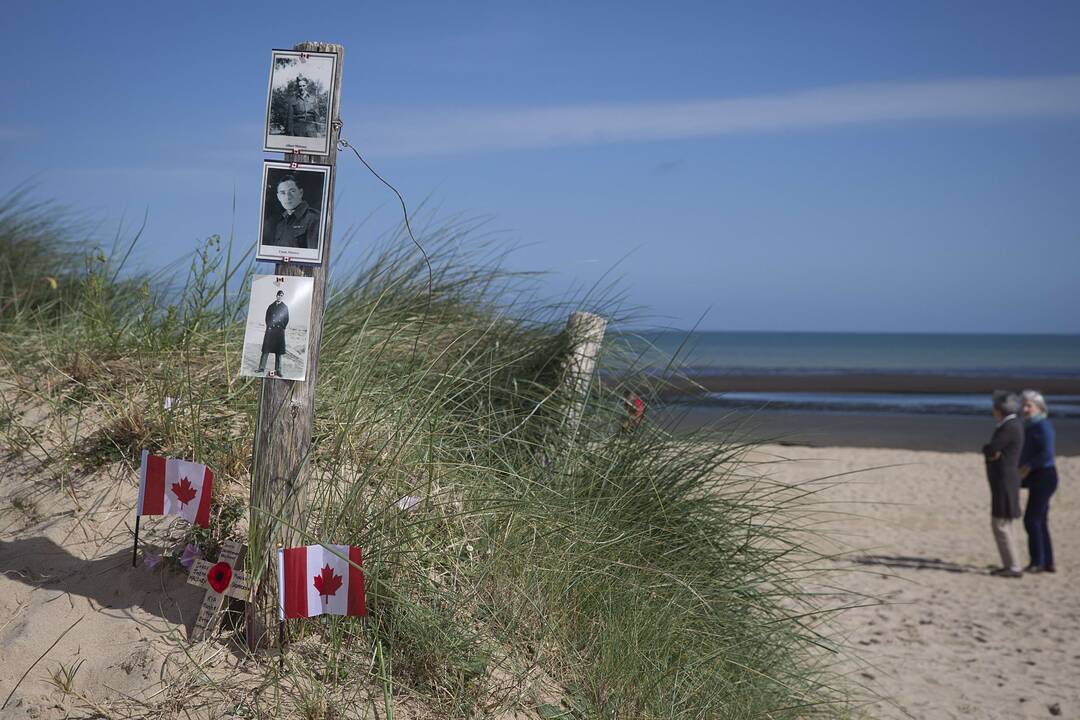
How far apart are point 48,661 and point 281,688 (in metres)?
0.93

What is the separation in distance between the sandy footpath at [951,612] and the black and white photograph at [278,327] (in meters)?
2.02

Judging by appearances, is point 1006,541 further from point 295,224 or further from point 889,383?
point 889,383

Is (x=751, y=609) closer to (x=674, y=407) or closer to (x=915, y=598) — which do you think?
(x=674, y=407)

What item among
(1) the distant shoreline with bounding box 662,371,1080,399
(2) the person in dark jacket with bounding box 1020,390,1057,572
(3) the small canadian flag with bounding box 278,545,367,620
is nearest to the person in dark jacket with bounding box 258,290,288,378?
(3) the small canadian flag with bounding box 278,545,367,620

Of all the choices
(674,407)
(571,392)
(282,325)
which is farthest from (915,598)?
(282,325)

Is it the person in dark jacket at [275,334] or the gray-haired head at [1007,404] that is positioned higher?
the gray-haired head at [1007,404]

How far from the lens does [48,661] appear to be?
312 cm

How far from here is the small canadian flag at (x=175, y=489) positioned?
3.29m

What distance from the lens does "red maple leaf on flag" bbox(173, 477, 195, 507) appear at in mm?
3305

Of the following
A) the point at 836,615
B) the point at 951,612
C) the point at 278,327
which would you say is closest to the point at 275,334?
the point at 278,327

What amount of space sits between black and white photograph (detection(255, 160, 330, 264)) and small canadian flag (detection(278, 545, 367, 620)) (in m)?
1.02

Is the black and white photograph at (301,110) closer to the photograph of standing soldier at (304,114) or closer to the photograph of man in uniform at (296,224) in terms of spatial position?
the photograph of standing soldier at (304,114)

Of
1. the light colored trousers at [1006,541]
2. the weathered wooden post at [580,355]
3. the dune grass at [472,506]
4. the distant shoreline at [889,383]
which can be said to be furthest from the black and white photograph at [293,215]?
the distant shoreline at [889,383]

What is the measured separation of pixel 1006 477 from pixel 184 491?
305 inches
